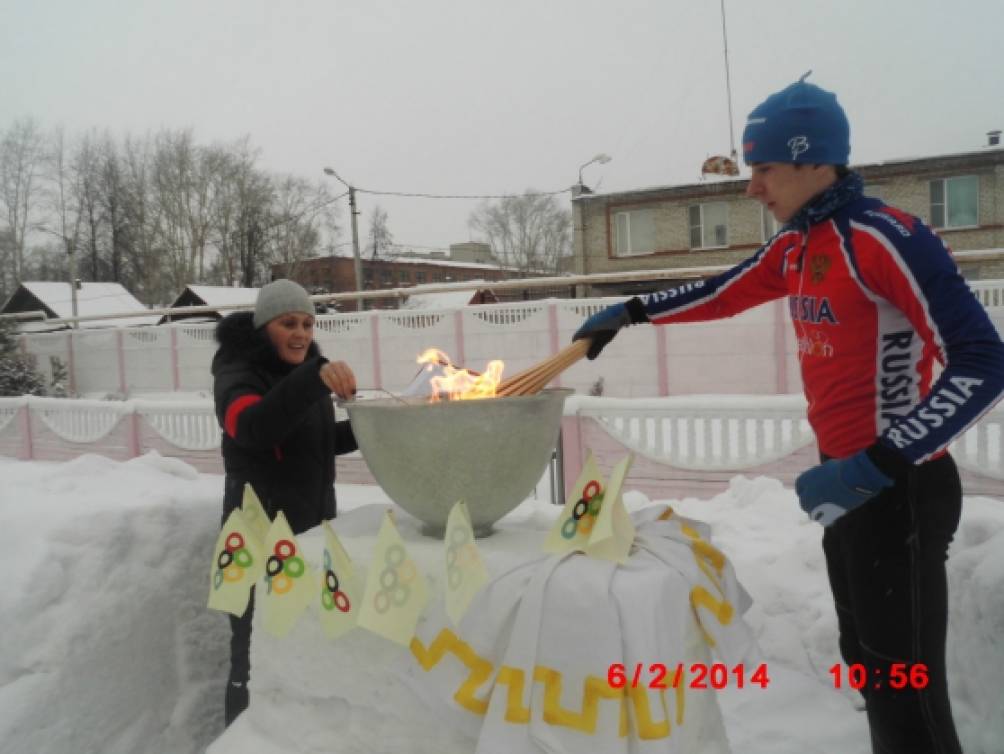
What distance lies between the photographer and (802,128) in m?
1.68

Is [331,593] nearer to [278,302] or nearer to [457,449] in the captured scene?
[457,449]

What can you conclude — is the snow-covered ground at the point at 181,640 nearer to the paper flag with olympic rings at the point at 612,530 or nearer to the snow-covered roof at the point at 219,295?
the paper flag with olympic rings at the point at 612,530

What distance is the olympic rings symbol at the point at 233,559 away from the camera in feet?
6.59

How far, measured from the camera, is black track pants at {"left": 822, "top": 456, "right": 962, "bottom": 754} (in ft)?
5.28

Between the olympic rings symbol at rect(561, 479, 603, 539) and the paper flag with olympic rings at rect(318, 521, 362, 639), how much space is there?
0.54 m

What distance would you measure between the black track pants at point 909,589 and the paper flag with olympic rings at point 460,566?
34.5 inches

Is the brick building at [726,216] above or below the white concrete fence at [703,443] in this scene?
above

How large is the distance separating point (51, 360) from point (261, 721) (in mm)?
21326

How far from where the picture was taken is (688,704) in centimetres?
164

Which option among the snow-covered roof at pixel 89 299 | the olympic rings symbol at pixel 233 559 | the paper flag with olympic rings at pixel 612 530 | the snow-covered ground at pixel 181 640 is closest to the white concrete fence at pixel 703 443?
the snow-covered ground at pixel 181 640

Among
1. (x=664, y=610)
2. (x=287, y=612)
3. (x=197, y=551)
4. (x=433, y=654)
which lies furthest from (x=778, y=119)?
(x=197, y=551)

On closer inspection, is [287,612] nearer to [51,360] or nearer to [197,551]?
[197,551]

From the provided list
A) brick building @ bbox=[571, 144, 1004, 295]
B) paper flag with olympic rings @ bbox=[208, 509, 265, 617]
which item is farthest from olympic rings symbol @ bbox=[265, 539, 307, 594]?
brick building @ bbox=[571, 144, 1004, 295]

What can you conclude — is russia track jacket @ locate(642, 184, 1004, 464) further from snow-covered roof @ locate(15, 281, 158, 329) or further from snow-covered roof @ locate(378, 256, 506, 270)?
snow-covered roof @ locate(378, 256, 506, 270)
